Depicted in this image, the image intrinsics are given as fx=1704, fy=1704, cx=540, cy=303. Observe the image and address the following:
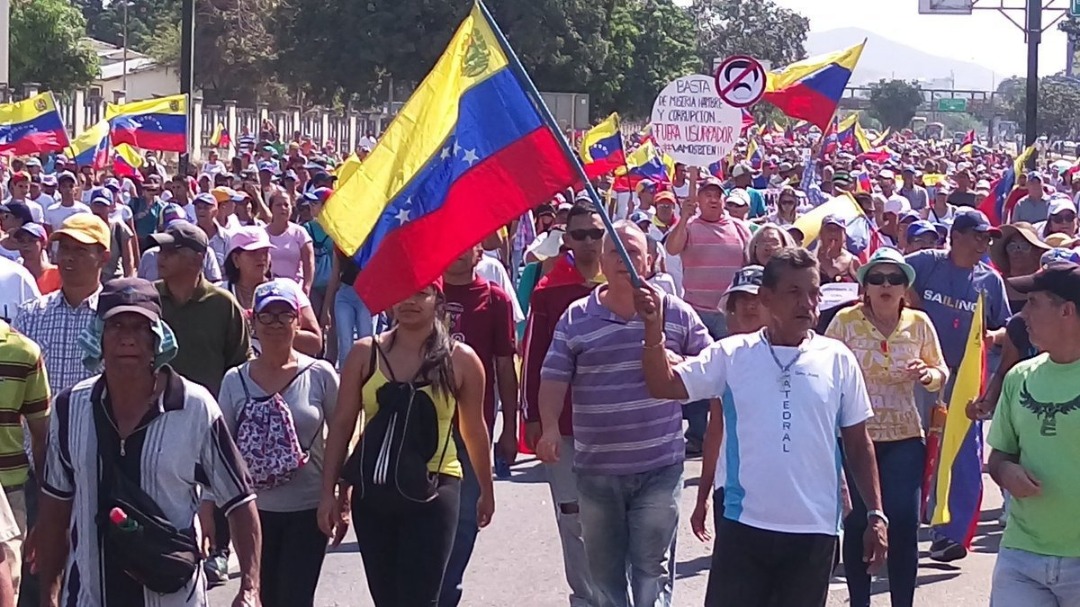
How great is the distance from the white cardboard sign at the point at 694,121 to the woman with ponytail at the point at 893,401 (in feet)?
22.3

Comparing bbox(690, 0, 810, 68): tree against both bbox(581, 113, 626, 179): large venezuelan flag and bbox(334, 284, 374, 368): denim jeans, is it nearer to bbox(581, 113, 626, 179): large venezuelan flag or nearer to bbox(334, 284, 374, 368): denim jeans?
bbox(581, 113, 626, 179): large venezuelan flag

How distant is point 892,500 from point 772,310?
2.06 meters

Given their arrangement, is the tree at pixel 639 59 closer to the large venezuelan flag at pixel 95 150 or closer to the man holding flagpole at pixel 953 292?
the large venezuelan flag at pixel 95 150

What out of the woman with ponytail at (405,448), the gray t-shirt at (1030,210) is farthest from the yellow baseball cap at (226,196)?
the woman with ponytail at (405,448)

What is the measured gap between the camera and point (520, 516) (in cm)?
970

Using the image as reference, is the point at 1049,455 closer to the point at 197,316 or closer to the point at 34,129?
the point at 197,316

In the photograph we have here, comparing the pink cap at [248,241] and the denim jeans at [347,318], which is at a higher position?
the pink cap at [248,241]

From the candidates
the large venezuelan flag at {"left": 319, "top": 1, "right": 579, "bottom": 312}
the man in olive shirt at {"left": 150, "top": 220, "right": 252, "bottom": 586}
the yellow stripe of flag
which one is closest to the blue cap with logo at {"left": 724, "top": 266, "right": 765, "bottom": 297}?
the large venezuelan flag at {"left": 319, "top": 1, "right": 579, "bottom": 312}

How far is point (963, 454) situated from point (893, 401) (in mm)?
1068

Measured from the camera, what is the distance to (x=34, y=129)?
2114cm

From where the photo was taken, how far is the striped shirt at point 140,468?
4.49 m

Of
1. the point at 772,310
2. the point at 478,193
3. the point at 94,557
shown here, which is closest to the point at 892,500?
the point at 772,310

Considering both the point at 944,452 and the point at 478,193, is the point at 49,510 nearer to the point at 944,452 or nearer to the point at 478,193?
the point at 478,193

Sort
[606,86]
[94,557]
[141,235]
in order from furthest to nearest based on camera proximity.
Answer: [606,86]
[141,235]
[94,557]
